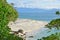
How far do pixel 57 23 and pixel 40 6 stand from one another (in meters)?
48.1

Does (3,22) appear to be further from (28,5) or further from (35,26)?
(28,5)

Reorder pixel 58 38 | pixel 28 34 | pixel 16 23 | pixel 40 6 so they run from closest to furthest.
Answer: pixel 58 38 → pixel 28 34 → pixel 16 23 → pixel 40 6

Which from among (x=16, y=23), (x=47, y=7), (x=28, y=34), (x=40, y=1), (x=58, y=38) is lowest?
(x=58, y=38)

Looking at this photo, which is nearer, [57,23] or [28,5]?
[57,23]

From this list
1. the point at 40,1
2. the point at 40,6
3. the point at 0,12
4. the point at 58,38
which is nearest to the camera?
the point at 58,38

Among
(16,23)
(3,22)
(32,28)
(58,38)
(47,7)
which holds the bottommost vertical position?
(58,38)

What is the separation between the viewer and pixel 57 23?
14.4m

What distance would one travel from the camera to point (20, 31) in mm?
32969

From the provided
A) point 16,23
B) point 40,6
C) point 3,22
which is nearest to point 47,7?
point 40,6

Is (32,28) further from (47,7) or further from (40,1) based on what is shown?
(40,1)

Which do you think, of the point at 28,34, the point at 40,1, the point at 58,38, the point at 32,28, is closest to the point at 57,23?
the point at 58,38

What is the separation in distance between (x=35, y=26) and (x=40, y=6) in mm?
24704

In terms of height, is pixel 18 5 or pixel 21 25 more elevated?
pixel 18 5

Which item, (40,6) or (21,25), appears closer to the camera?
(21,25)
